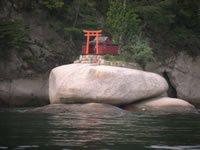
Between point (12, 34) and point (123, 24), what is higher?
point (123, 24)

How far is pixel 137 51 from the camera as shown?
27.3 m

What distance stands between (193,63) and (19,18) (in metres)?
13.4

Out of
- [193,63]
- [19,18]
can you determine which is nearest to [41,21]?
[19,18]

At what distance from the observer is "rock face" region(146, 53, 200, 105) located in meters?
31.0

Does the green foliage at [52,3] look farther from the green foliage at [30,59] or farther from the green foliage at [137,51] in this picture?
the green foliage at [137,51]

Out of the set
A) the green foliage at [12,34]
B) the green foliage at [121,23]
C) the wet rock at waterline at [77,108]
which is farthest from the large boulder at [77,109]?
the green foliage at [121,23]

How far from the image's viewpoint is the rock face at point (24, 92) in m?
26.3

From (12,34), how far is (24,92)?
4.09m

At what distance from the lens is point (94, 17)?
29.2 metres

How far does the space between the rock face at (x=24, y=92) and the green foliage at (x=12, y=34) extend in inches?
94.5

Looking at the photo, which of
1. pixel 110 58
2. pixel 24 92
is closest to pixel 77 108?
pixel 110 58

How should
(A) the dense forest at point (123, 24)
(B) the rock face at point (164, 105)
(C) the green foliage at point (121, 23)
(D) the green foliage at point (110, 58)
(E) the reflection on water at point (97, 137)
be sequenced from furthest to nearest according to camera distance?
1. (C) the green foliage at point (121, 23)
2. (A) the dense forest at point (123, 24)
3. (D) the green foliage at point (110, 58)
4. (B) the rock face at point (164, 105)
5. (E) the reflection on water at point (97, 137)

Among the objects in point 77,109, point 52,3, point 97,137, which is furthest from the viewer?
point 52,3

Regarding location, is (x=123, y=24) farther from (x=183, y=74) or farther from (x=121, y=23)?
(x=183, y=74)
